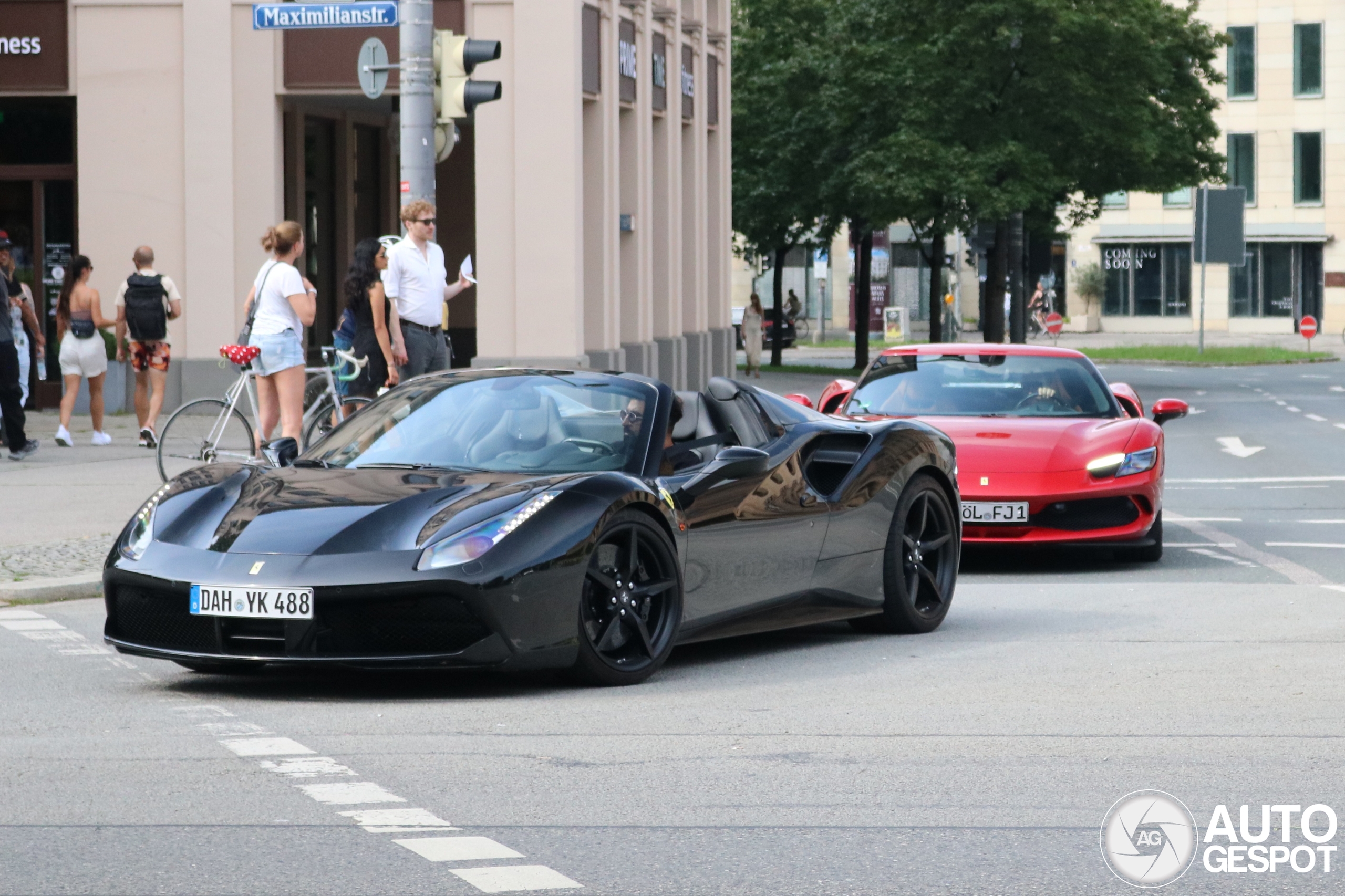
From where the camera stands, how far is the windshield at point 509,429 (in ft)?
25.6

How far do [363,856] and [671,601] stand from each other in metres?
2.76

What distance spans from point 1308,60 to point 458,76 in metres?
70.2

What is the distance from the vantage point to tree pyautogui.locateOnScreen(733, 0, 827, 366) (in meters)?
42.4

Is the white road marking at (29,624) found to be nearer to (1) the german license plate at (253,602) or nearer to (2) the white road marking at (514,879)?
(1) the german license plate at (253,602)

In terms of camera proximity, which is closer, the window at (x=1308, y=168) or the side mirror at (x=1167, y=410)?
the side mirror at (x=1167, y=410)

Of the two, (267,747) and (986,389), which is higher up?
(986,389)

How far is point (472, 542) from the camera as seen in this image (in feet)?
22.8

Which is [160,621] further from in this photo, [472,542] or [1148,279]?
[1148,279]

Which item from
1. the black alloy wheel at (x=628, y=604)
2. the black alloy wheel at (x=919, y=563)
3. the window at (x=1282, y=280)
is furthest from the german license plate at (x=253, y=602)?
the window at (x=1282, y=280)

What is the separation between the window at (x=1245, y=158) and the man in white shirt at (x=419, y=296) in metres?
69.0

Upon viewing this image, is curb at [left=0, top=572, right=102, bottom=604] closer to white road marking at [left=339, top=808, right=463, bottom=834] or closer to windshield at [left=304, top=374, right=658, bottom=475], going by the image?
windshield at [left=304, top=374, right=658, bottom=475]

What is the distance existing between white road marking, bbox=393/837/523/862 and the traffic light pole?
26.2ft

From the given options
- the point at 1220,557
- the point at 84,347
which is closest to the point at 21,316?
the point at 84,347

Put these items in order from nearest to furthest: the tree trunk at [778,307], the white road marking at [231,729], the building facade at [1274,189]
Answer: the white road marking at [231,729]
the tree trunk at [778,307]
the building facade at [1274,189]
